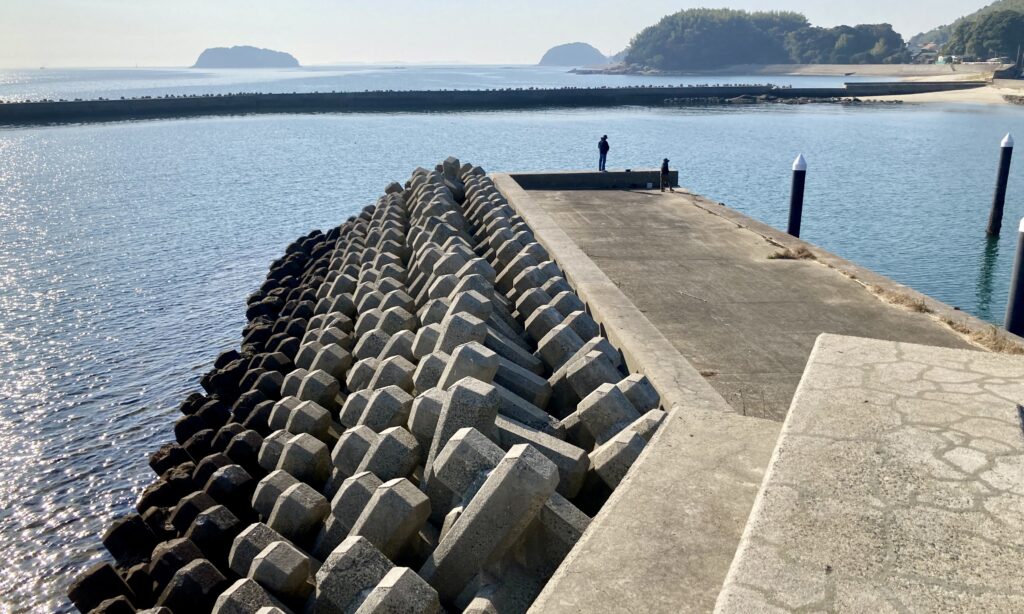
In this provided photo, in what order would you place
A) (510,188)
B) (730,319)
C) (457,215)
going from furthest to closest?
(510,188)
(457,215)
(730,319)

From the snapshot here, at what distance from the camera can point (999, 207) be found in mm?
17641

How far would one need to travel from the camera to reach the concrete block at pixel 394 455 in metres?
4.05

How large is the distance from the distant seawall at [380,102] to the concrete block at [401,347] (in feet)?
199

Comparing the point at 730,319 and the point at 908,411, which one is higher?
the point at 908,411

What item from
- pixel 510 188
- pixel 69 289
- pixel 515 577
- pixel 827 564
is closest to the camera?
pixel 827 564

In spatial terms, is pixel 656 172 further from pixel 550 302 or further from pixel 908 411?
pixel 908 411

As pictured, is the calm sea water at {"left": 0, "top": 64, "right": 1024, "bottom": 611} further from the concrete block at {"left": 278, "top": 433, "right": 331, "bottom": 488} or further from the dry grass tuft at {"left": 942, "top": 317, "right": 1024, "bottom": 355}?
the dry grass tuft at {"left": 942, "top": 317, "right": 1024, "bottom": 355}

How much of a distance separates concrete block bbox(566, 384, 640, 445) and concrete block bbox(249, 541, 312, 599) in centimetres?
155

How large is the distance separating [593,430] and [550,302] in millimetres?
2335

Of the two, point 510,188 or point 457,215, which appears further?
point 510,188

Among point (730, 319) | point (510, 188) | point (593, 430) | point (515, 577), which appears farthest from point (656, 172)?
point (515, 577)

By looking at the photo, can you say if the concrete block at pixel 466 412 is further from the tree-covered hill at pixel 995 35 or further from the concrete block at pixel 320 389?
the tree-covered hill at pixel 995 35

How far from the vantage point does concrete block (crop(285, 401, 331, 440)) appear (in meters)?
5.50

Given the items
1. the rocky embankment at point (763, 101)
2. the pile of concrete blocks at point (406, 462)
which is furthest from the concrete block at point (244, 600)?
the rocky embankment at point (763, 101)
